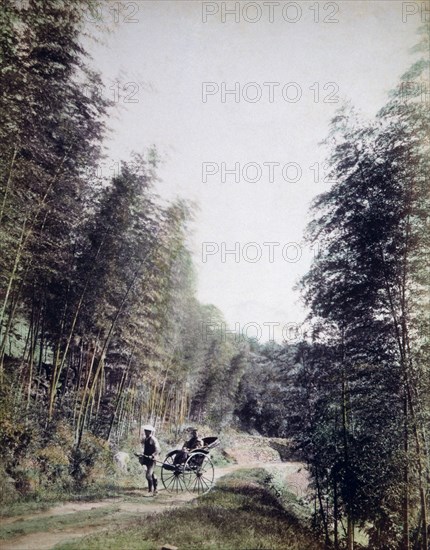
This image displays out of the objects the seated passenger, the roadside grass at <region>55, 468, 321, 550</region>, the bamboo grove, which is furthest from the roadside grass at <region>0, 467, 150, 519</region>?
the roadside grass at <region>55, 468, 321, 550</region>

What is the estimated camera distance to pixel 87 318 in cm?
788

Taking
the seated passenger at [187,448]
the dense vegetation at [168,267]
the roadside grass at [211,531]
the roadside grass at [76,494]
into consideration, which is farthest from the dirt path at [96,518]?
the dense vegetation at [168,267]

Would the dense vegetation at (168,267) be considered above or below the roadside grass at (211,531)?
above

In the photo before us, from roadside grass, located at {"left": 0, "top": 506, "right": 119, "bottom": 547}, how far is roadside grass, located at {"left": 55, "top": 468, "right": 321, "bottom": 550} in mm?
678

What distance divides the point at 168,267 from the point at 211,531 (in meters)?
5.56

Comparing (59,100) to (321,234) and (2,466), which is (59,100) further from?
(2,466)

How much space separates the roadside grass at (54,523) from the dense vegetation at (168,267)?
1247mm

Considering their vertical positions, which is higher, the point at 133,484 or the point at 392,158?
the point at 392,158

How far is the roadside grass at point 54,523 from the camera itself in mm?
4242

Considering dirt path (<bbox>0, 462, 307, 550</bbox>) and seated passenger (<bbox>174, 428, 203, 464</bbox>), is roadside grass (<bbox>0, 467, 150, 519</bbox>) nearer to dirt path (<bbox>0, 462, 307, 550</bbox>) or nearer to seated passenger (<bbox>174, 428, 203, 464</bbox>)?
dirt path (<bbox>0, 462, 307, 550</bbox>)

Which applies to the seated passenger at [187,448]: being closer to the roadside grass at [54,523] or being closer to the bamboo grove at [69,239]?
the roadside grass at [54,523]

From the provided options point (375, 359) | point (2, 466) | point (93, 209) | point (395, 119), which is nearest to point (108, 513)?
point (2, 466)

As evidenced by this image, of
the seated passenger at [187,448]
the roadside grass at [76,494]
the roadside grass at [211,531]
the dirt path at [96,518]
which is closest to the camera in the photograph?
the roadside grass at [211,531]

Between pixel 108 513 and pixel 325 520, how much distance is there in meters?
3.77
